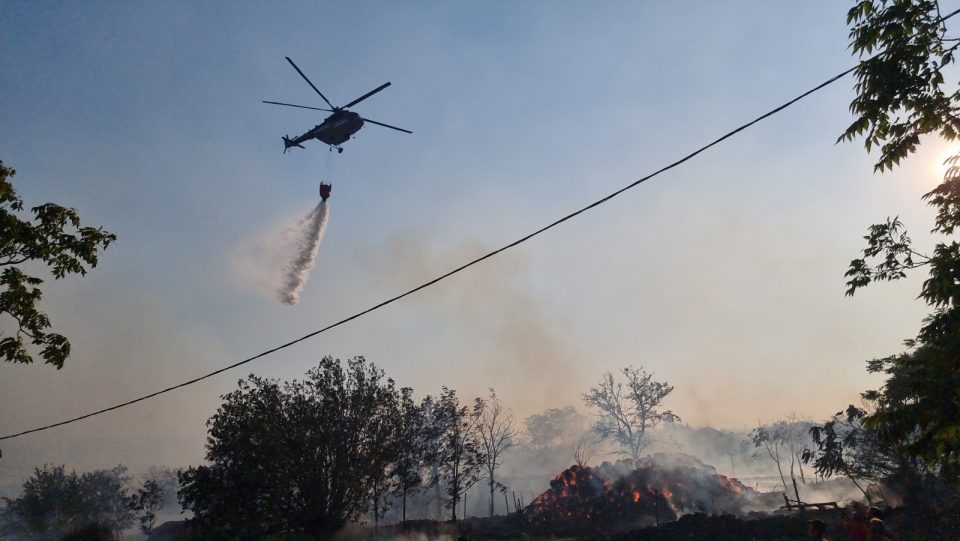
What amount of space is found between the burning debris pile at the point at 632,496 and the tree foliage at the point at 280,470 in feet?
85.2

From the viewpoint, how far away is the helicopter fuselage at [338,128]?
3581 centimetres

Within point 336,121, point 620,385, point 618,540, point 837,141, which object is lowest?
point 618,540

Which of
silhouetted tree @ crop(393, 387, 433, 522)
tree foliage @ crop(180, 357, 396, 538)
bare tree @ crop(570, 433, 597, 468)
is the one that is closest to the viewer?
tree foliage @ crop(180, 357, 396, 538)

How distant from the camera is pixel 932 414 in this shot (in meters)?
8.42

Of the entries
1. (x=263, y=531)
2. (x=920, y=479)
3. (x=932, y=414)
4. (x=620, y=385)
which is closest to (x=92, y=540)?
(x=263, y=531)

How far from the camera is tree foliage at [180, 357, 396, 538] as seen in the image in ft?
91.1

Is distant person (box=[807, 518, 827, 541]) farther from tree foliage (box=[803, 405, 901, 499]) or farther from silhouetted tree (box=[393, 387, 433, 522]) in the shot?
silhouetted tree (box=[393, 387, 433, 522])

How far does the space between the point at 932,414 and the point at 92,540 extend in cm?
5218

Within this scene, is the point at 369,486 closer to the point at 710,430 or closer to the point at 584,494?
the point at 584,494

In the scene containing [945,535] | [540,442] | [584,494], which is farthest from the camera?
[540,442]

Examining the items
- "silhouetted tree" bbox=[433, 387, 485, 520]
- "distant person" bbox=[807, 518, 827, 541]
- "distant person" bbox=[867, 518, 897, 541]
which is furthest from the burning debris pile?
"distant person" bbox=[807, 518, 827, 541]

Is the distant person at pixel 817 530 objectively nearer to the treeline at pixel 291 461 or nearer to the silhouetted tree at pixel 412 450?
the treeline at pixel 291 461

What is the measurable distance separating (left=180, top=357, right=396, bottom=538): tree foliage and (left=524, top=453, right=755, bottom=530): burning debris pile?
2598 cm

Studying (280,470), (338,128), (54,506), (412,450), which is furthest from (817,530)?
(54,506)
